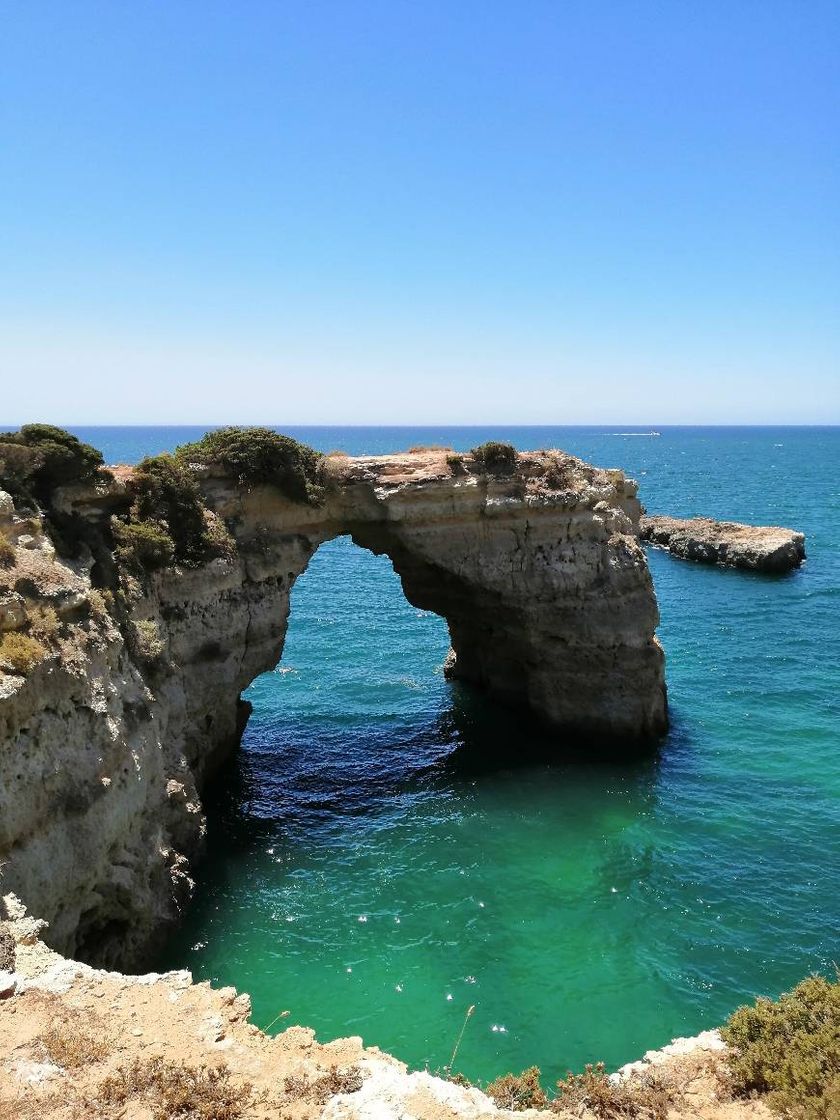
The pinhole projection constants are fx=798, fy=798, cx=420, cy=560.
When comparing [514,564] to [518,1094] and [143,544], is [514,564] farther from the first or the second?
[518,1094]

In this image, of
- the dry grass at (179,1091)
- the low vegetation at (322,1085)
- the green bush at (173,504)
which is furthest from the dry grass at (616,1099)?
the green bush at (173,504)

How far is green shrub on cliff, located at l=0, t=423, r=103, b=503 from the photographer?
64.9 feet

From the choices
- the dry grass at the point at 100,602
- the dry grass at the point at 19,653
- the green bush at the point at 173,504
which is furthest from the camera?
the green bush at the point at 173,504

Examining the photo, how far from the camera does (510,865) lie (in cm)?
2314

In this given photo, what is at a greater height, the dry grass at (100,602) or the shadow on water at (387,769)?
the dry grass at (100,602)

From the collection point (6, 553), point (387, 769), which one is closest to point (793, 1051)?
point (6, 553)

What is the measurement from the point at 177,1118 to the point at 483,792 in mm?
18811

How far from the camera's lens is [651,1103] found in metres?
11.1

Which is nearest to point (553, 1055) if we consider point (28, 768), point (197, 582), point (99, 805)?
point (99, 805)

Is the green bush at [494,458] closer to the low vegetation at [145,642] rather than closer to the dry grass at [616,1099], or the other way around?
the low vegetation at [145,642]

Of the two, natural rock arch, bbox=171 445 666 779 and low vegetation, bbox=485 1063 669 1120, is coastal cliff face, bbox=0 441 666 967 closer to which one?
natural rock arch, bbox=171 445 666 779

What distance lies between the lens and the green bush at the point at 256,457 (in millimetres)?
26344

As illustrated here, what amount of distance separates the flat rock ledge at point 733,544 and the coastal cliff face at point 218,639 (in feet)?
109

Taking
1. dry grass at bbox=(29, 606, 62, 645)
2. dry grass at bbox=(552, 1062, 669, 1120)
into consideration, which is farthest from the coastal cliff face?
dry grass at bbox=(552, 1062, 669, 1120)
